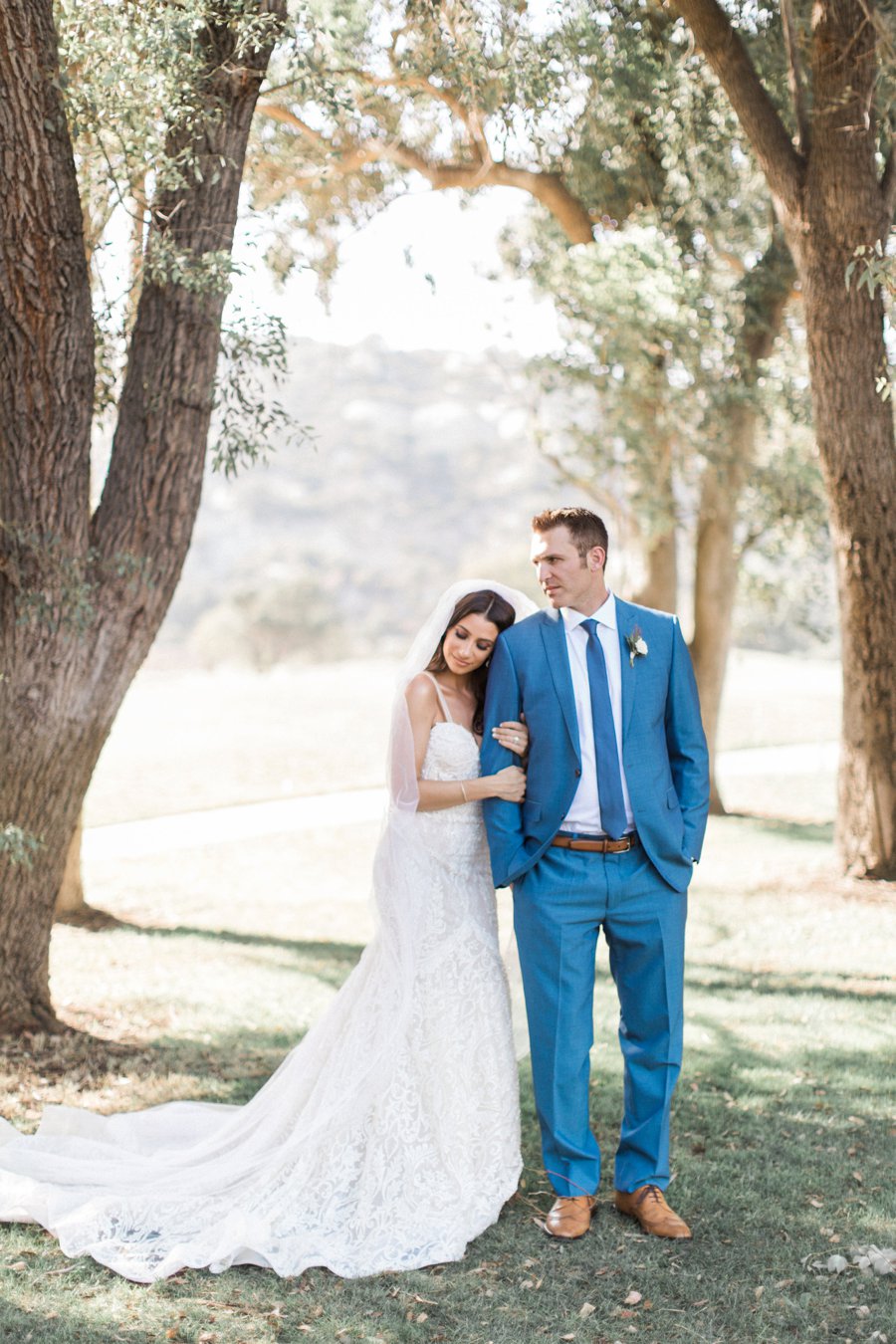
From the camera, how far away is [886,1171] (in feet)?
15.6

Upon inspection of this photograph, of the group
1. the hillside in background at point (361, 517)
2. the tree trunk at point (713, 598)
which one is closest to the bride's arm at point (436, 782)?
the tree trunk at point (713, 598)

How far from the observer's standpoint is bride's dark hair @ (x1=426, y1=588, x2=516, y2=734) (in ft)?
14.7

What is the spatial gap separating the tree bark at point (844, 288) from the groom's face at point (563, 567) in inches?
199

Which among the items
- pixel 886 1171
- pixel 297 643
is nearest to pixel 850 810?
pixel 886 1171

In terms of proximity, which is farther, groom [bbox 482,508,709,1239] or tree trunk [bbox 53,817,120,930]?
tree trunk [bbox 53,817,120,930]

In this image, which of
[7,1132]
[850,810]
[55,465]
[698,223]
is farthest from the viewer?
[698,223]

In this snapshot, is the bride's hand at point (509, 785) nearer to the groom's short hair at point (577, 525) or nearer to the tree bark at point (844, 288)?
the groom's short hair at point (577, 525)

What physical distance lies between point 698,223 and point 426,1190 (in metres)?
11.3

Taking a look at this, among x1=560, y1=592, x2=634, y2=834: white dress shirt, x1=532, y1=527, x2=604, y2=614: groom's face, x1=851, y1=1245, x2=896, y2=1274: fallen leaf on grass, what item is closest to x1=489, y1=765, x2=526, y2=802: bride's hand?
x1=560, y1=592, x2=634, y2=834: white dress shirt

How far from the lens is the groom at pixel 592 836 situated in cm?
419

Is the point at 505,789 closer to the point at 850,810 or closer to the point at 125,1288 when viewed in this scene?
the point at 125,1288

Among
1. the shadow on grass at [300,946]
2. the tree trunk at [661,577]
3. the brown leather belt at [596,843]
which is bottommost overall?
the shadow on grass at [300,946]

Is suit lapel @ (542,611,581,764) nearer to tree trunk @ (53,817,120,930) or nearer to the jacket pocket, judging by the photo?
the jacket pocket

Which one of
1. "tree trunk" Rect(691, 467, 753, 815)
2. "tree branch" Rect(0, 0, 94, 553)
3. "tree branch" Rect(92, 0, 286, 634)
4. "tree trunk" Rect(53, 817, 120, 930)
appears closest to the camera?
"tree branch" Rect(0, 0, 94, 553)
